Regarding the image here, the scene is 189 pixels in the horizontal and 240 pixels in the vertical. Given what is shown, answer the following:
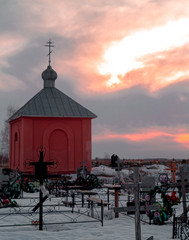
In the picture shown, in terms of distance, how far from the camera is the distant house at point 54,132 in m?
25.2

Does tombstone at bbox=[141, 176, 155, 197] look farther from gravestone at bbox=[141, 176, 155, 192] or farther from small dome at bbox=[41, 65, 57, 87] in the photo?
small dome at bbox=[41, 65, 57, 87]

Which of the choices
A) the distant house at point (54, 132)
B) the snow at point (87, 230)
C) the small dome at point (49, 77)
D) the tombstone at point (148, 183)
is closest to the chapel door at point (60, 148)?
the distant house at point (54, 132)

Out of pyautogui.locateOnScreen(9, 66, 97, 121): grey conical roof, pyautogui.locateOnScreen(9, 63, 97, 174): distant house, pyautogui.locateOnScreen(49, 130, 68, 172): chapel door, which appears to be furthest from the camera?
pyautogui.locateOnScreen(49, 130, 68, 172): chapel door

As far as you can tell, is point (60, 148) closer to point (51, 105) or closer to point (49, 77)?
point (51, 105)

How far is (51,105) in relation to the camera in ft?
86.6

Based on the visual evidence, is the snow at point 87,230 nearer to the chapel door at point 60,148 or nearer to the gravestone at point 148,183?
the gravestone at point 148,183

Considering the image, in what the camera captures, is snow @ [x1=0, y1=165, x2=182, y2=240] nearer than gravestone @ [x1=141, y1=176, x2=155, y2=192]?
Yes

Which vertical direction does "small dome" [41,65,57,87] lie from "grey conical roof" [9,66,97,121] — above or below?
above

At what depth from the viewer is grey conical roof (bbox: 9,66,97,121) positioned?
2553cm

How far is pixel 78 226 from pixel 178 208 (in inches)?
224

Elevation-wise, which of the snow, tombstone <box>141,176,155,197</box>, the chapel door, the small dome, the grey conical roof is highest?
the small dome

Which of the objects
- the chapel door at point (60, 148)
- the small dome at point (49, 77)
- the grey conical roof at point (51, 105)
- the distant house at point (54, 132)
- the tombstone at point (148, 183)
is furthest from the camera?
the small dome at point (49, 77)

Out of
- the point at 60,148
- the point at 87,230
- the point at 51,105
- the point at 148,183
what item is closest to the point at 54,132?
the point at 60,148

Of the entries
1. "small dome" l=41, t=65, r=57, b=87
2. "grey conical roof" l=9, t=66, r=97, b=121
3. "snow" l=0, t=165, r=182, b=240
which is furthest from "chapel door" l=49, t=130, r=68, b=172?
"snow" l=0, t=165, r=182, b=240
